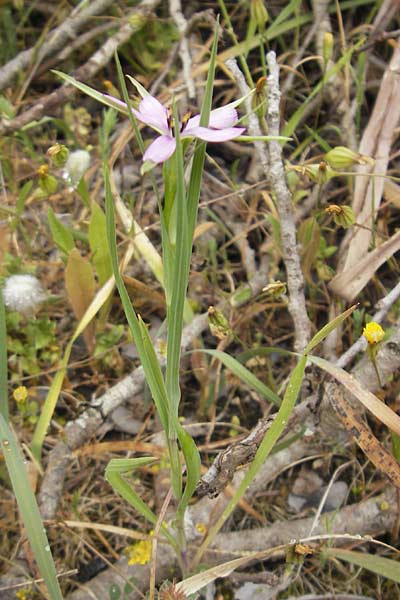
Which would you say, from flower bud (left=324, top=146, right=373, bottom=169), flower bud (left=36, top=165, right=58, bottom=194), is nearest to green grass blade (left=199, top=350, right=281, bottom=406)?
flower bud (left=324, top=146, right=373, bottom=169)

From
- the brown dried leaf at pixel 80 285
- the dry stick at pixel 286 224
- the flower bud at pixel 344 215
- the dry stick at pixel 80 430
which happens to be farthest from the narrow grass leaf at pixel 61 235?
the flower bud at pixel 344 215

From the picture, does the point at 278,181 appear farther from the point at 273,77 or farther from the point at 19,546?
the point at 19,546

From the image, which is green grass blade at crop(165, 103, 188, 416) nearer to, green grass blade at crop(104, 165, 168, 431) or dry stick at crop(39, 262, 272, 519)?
green grass blade at crop(104, 165, 168, 431)

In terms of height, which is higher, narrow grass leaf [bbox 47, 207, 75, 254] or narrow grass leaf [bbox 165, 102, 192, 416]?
narrow grass leaf [bbox 165, 102, 192, 416]

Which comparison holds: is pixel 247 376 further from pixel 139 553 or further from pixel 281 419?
pixel 139 553

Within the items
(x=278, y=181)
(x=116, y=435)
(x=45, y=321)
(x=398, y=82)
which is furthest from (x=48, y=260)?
(x=398, y=82)

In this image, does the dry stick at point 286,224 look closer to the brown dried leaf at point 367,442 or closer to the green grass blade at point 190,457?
the brown dried leaf at point 367,442
